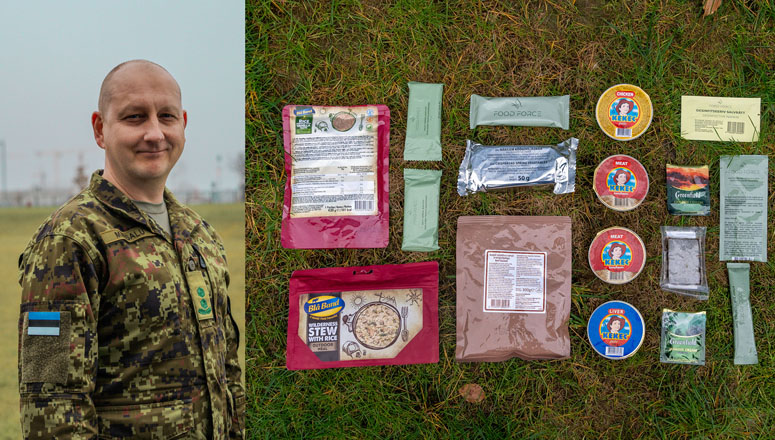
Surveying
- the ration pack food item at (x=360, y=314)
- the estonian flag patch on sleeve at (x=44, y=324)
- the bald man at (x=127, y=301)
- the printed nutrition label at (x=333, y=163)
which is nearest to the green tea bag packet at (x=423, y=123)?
the printed nutrition label at (x=333, y=163)

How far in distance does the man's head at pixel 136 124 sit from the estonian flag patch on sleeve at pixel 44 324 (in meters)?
0.36

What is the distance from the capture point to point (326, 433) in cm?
198

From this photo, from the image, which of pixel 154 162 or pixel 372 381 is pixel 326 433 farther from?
pixel 154 162

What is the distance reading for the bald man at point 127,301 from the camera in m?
1.17

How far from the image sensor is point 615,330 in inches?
79.1

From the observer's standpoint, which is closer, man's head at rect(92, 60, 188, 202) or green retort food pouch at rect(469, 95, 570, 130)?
man's head at rect(92, 60, 188, 202)

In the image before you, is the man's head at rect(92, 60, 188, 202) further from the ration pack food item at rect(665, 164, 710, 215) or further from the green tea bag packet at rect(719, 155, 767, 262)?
the green tea bag packet at rect(719, 155, 767, 262)

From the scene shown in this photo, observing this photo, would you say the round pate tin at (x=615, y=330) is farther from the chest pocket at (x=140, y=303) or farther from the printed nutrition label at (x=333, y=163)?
the chest pocket at (x=140, y=303)

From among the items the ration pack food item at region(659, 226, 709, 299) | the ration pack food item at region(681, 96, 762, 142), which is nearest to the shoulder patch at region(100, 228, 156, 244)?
the ration pack food item at region(659, 226, 709, 299)

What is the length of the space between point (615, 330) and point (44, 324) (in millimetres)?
1815

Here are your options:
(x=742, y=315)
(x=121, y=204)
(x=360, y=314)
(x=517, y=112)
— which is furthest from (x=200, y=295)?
(x=742, y=315)

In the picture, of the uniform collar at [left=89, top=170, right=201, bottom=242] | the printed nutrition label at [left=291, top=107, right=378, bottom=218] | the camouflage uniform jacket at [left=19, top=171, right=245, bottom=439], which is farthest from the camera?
the printed nutrition label at [left=291, top=107, right=378, bottom=218]

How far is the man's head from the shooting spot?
53.3 inches

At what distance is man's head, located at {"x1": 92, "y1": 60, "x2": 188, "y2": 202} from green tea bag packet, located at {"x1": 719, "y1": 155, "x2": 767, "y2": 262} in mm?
1964
